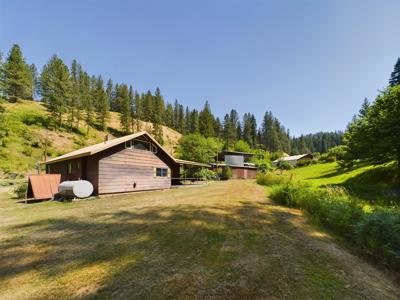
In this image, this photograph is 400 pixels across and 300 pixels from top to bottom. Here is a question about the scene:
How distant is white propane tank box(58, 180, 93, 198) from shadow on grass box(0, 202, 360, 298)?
5.81 m

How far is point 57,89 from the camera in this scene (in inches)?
1881

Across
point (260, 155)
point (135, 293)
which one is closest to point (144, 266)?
point (135, 293)

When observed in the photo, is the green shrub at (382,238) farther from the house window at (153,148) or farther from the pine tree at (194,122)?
the pine tree at (194,122)

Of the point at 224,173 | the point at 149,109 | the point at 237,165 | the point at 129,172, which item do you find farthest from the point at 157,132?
the point at 129,172

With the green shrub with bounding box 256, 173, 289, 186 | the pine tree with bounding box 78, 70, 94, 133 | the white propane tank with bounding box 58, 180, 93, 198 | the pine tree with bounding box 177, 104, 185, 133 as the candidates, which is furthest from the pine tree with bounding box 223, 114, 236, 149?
the white propane tank with bounding box 58, 180, 93, 198

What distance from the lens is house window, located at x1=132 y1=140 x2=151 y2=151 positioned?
663 inches

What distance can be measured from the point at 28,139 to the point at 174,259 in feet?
148

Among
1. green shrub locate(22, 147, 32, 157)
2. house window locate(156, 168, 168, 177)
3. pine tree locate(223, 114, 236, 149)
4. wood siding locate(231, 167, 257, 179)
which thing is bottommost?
wood siding locate(231, 167, 257, 179)

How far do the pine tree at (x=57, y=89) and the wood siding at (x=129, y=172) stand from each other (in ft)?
140

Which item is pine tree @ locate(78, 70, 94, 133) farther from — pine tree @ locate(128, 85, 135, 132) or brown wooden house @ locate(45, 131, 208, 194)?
brown wooden house @ locate(45, 131, 208, 194)

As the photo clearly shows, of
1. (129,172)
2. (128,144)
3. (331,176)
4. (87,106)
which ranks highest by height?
(87,106)

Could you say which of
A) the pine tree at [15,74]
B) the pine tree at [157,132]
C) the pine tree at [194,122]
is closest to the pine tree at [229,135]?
the pine tree at [194,122]

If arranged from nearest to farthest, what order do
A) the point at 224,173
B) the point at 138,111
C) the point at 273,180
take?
the point at 273,180
the point at 224,173
the point at 138,111

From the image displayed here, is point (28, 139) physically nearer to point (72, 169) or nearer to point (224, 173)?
point (72, 169)
